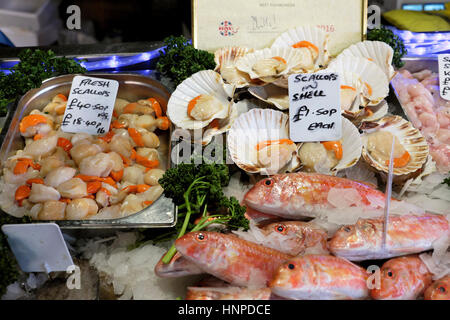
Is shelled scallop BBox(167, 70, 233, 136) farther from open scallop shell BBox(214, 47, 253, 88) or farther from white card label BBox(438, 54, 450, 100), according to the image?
white card label BBox(438, 54, 450, 100)

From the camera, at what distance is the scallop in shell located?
1.89m

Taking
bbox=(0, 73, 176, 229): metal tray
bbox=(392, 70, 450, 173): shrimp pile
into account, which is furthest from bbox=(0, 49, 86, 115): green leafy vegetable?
bbox=(392, 70, 450, 173): shrimp pile

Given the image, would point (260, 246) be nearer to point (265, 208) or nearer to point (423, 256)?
point (265, 208)

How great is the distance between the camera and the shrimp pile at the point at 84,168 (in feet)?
6.03

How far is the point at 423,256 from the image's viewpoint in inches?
57.6

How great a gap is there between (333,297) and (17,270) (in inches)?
47.8

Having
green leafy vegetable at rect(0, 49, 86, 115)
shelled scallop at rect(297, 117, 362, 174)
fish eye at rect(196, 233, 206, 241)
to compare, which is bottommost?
fish eye at rect(196, 233, 206, 241)

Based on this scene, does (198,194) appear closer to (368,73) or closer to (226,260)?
(226,260)

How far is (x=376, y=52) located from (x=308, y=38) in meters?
0.44

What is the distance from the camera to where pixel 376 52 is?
8.02ft

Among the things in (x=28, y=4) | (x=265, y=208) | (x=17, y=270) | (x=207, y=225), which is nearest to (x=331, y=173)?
(x=265, y=208)

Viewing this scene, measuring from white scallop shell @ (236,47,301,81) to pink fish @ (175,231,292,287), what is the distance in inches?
46.8

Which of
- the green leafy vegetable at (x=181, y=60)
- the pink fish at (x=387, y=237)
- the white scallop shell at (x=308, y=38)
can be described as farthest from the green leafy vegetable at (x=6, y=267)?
the white scallop shell at (x=308, y=38)

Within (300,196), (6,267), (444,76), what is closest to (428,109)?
(444,76)
